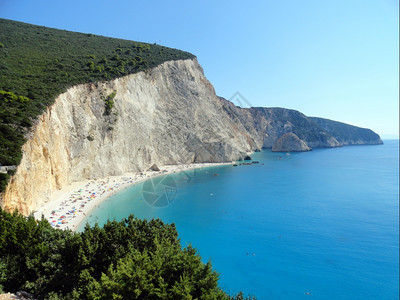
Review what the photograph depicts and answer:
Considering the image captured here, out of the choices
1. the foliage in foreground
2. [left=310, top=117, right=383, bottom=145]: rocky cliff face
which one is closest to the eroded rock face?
the foliage in foreground

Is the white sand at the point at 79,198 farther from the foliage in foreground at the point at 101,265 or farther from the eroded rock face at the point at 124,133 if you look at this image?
the foliage in foreground at the point at 101,265

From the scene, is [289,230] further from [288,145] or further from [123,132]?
[288,145]

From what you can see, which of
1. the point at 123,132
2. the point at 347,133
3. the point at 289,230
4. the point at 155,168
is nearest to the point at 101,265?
the point at 289,230

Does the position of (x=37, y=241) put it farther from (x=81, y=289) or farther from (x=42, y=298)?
(x=81, y=289)

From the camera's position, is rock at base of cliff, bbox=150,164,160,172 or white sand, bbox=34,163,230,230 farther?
rock at base of cliff, bbox=150,164,160,172

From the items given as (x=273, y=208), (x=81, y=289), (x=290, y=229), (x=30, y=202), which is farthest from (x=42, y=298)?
(x=273, y=208)

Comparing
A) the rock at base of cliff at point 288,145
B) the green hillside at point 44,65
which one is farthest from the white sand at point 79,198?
the rock at base of cliff at point 288,145

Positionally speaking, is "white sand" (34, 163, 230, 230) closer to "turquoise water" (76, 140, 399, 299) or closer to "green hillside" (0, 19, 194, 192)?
"turquoise water" (76, 140, 399, 299)
